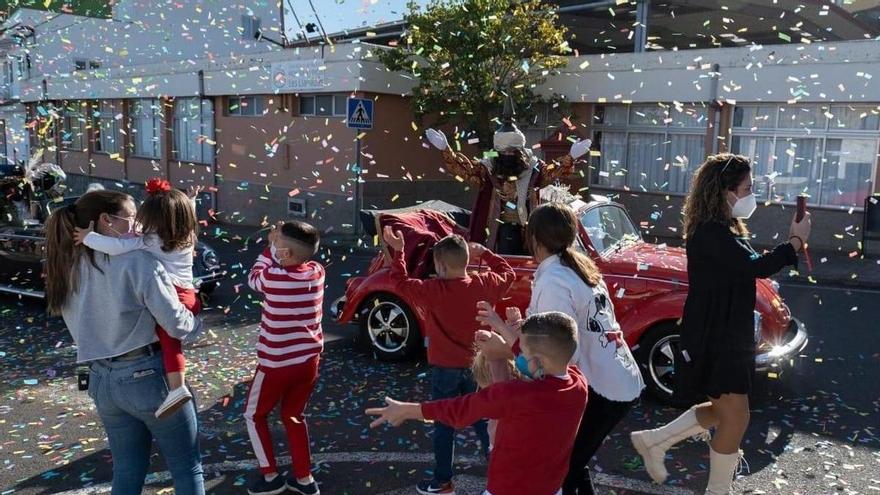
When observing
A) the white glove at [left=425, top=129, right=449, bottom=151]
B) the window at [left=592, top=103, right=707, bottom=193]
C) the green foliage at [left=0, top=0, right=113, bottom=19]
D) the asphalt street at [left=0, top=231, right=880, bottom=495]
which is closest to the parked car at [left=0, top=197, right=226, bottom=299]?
the asphalt street at [left=0, top=231, right=880, bottom=495]

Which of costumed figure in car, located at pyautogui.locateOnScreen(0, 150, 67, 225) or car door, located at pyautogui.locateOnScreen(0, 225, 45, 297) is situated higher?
costumed figure in car, located at pyautogui.locateOnScreen(0, 150, 67, 225)

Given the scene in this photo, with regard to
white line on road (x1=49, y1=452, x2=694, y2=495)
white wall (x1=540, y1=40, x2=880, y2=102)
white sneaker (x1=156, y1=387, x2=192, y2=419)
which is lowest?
white line on road (x1=49, y1=452, x2=694, y2=495)

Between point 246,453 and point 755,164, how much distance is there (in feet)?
46.3

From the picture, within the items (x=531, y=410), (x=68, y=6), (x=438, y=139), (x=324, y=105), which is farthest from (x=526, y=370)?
(x=324, y=105)

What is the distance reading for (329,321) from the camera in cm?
816

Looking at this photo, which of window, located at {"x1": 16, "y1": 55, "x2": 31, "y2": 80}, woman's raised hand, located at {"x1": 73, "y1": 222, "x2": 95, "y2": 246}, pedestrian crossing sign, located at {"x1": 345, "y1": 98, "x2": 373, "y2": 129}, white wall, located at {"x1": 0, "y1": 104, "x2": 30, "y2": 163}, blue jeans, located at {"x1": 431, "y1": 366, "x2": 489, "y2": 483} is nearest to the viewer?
woman's raised hand, located at {"x1": 73, "y1": 222, "x2": 95, "y2": 246}

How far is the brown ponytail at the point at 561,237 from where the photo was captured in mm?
3166

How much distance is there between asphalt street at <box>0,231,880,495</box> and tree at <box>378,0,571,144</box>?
27.7 feet

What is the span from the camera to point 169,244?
3.21m

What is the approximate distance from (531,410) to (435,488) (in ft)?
5.22

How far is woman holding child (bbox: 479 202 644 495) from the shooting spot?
10.1 feet

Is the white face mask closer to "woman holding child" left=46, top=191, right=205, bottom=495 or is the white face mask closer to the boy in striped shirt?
the boy in striped shirt

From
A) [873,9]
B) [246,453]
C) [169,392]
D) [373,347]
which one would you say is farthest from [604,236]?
→ [873,9]

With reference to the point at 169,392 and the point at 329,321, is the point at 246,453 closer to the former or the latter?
the point at 169,392
